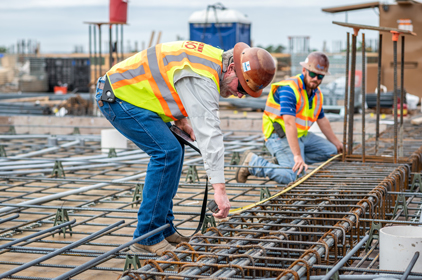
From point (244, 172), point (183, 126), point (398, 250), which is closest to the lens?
point (398, 250)

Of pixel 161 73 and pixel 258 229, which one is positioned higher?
pixel 161 73

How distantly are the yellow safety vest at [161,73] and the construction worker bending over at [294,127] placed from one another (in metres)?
2.45

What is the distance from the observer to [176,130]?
3834 millimetres

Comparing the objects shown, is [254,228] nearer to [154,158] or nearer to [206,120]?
[154,158]

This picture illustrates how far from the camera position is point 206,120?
3.20 metres

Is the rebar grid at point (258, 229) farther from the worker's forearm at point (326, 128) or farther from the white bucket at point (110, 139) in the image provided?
the white bucket at point (110, 139)

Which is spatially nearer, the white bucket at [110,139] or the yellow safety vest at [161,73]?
the yellow safety vest at [161,73]

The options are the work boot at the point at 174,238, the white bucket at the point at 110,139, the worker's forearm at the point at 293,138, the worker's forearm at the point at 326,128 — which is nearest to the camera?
the work boot at the point at 174,238

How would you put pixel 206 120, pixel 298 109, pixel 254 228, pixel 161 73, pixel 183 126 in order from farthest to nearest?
pixel 298 109 < pixel 183 126 < pixel 254 228 < pixel 161 73 < pixel 206 120

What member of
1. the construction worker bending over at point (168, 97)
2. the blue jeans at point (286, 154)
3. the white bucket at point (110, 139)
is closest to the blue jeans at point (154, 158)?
the construction worker bending over at point (168, 97)

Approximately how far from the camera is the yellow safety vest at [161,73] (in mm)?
3379

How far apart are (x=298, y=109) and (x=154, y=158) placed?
291 centimetres

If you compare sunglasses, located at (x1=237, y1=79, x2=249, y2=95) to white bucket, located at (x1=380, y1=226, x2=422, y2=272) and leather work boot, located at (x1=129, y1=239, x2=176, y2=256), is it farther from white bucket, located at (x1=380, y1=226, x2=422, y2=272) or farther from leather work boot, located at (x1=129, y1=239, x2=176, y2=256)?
white bucket, located at (x1=380, y1=226, x2=422, y2=272)

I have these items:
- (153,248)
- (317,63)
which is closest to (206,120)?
(153,248)
